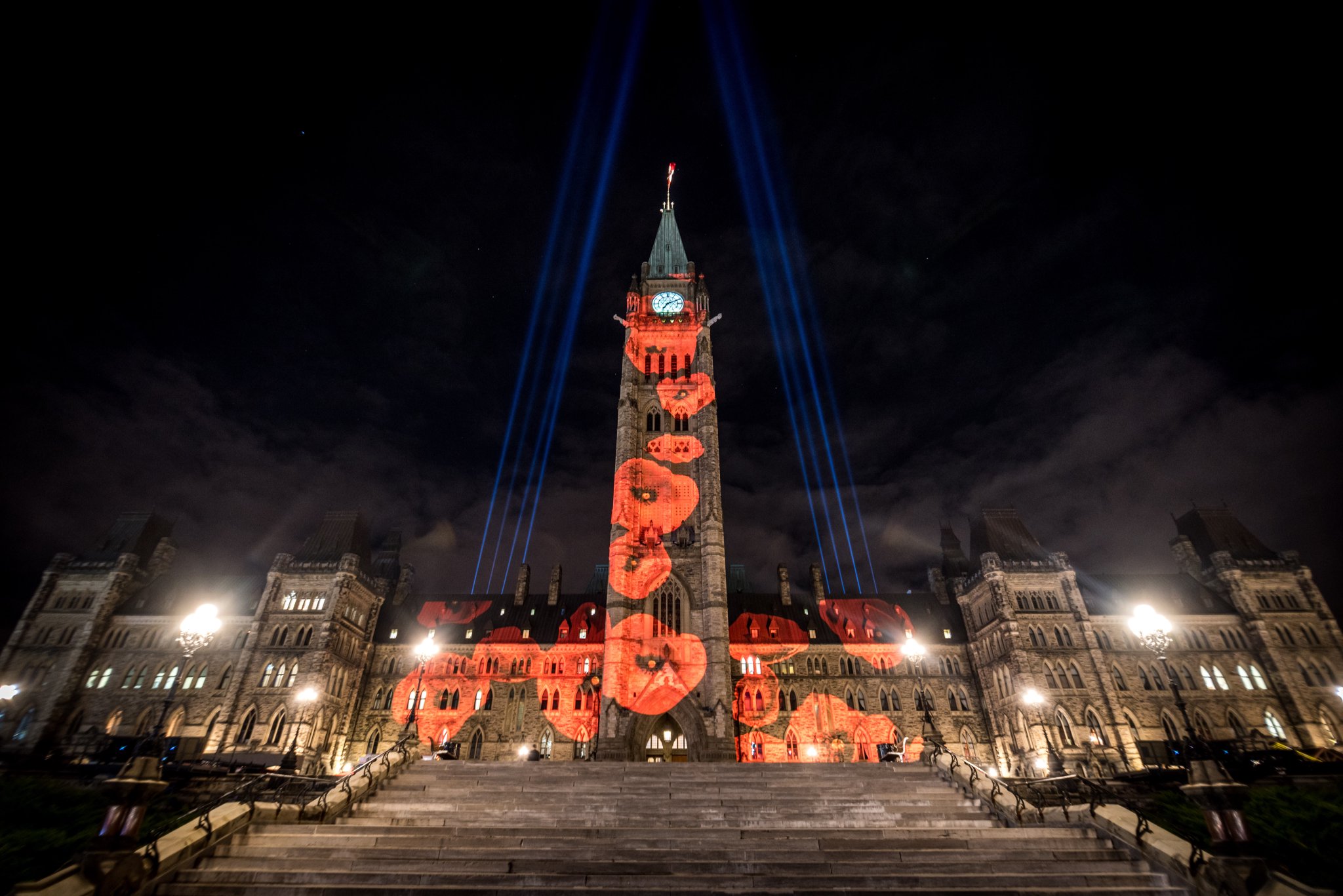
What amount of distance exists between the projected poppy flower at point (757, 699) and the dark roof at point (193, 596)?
37312mm

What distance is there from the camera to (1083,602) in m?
43.6

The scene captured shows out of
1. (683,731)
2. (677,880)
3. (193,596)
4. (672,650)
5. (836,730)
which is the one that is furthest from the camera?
(193,596)

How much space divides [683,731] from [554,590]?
2128 centimetres

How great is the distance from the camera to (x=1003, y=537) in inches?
1962

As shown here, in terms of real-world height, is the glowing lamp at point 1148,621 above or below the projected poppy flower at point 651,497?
below

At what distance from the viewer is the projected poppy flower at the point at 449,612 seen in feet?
163

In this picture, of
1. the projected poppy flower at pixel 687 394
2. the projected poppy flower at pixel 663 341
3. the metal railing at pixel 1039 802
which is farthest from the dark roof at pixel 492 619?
the metal railing at pixel 1039 802

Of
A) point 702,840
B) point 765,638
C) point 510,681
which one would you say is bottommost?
point 702,840

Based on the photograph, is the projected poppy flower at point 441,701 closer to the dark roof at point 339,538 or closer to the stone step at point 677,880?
the dark roof at point 339,538

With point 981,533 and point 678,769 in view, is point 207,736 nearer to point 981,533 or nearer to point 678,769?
point 678,769

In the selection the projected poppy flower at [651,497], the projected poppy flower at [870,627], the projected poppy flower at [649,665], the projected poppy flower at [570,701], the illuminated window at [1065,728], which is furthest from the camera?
the projected poppy flower at [870,627]

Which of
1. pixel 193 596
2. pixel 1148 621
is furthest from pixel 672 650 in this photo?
pixel 193 596

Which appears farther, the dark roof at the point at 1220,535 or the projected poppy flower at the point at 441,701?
the dark roof at the point at 1220,535

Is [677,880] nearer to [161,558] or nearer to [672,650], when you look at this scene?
[672,650]
